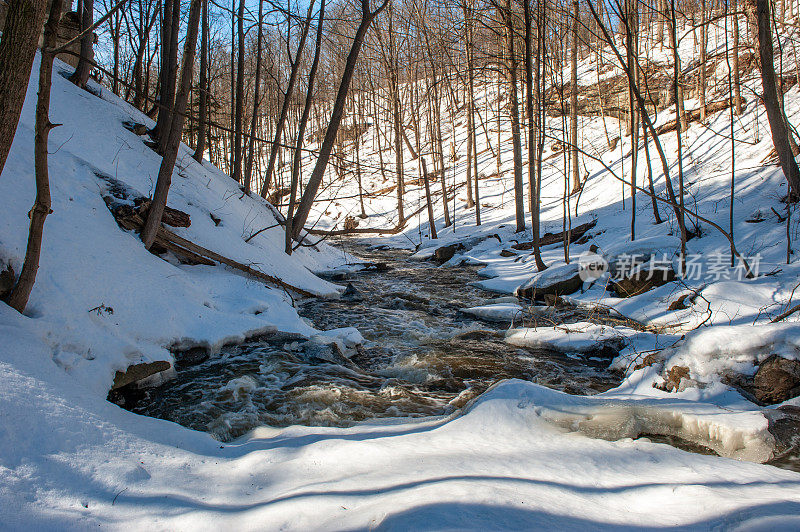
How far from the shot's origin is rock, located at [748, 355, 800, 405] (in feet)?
11.4

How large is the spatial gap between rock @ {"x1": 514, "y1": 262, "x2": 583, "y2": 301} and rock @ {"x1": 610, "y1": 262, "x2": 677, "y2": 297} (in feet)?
3.07

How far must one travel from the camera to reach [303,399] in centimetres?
423

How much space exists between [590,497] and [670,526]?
340 mm

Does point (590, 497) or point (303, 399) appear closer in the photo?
point (590, 497)

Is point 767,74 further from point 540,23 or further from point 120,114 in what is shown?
point 120,114

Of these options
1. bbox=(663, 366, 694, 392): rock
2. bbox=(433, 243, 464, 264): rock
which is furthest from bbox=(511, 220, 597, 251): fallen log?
bbox=(663, 366, 694, 392): rock

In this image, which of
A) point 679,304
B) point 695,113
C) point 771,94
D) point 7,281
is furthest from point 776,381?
point 695,113

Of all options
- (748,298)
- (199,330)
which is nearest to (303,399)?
(199,330)

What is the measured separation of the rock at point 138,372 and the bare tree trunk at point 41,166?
95cm

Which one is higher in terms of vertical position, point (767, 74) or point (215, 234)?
point (767, 74)

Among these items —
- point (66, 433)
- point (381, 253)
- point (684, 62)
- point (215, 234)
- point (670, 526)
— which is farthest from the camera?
point (684, 62)

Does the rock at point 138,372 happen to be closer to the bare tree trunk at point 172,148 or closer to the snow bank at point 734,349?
the bare tree trunk at point 172,148

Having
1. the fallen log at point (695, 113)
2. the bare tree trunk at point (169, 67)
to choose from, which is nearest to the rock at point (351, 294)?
the bare tree trunk at point (169, 67)

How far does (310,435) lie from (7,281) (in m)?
3.04
